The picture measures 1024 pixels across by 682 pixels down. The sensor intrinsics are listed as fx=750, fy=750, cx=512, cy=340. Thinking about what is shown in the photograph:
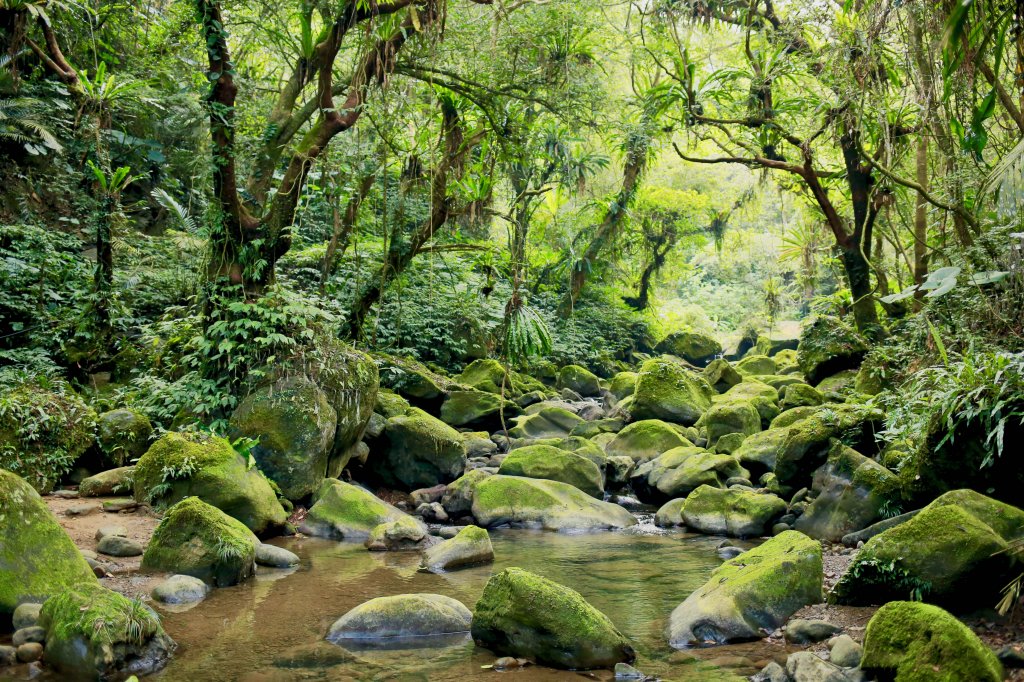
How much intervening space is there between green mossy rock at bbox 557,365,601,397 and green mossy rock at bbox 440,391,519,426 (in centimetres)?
581

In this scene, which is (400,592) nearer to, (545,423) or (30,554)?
(30,554)

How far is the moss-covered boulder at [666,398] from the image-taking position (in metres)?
12.7

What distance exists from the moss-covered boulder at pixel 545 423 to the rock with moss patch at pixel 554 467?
3219mm

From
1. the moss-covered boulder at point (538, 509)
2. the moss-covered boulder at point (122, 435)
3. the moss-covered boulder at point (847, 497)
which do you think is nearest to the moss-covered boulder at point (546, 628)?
the moss-covered boulder at point (847, 497)

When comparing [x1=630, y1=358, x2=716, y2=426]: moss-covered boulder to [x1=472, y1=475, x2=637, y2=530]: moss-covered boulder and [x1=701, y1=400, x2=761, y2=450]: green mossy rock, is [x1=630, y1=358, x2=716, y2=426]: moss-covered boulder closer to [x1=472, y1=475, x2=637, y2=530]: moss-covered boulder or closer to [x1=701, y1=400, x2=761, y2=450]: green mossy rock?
[x1=701, y1=400, x2=761, y2=450]: green mossy rock

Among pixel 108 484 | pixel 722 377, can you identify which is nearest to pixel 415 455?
pixel 108 484

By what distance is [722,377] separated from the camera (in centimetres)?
1603

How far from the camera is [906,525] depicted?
4883 mm

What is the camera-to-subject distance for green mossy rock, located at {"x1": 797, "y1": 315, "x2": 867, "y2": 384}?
1174cm

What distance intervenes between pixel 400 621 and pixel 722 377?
40.3 ft

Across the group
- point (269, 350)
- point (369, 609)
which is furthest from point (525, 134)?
point (369, 609)

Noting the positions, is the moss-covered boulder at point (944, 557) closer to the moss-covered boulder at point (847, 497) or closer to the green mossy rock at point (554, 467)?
the moss-covered boulder at point (847, 497)

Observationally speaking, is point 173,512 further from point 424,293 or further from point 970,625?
point 424,293

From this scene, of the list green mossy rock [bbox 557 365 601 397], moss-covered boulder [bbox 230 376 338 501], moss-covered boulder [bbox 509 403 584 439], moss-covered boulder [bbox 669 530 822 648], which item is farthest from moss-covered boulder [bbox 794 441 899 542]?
green mossy rock [bbox 557 365 601 397]
